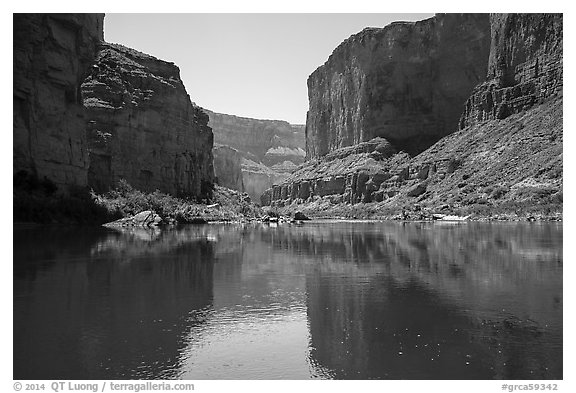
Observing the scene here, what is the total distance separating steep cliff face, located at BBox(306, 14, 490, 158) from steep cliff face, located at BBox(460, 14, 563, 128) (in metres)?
9.91

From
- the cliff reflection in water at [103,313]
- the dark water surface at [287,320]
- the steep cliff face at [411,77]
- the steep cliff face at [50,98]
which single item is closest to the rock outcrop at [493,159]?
the steep cliff face at [411,77]

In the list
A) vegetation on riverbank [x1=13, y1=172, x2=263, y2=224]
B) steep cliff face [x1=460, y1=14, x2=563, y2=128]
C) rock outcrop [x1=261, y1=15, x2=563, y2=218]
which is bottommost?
vegetation on riverbank [x1=13, y1=172, x2=263, y2=224]

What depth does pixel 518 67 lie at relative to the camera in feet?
285

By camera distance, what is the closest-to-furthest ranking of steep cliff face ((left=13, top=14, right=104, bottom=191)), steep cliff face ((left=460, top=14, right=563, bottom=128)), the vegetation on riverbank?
the vegetation on riverbank
steep cliff face ((left=13, top=14, right=104, bottom=191))
steep cliff face ((left=460, top=14, right=563, bottom=128))

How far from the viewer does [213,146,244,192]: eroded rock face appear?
166500 mm

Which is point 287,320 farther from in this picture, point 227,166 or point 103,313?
point 227,166

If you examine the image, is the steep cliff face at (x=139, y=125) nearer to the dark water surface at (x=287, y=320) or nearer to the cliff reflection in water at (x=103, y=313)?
Answer: the cliff reflection in water at (x=103, y=313)

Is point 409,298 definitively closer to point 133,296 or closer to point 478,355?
point 478,355

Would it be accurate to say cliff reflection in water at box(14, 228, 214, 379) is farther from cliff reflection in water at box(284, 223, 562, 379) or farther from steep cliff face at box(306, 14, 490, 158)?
steep cliff face at box(306, 14, 490, 158)

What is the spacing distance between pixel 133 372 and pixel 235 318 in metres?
2.90

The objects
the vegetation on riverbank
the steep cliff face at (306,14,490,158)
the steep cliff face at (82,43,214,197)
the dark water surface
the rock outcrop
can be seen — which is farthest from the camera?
the steep cliff face at (306,14,490,158)

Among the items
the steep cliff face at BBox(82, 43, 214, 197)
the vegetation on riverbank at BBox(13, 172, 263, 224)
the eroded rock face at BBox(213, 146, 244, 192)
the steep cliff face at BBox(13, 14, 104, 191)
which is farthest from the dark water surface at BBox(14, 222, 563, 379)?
the eroded rock face at BBox(213, 146, 244, 192)

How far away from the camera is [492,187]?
225 feet
